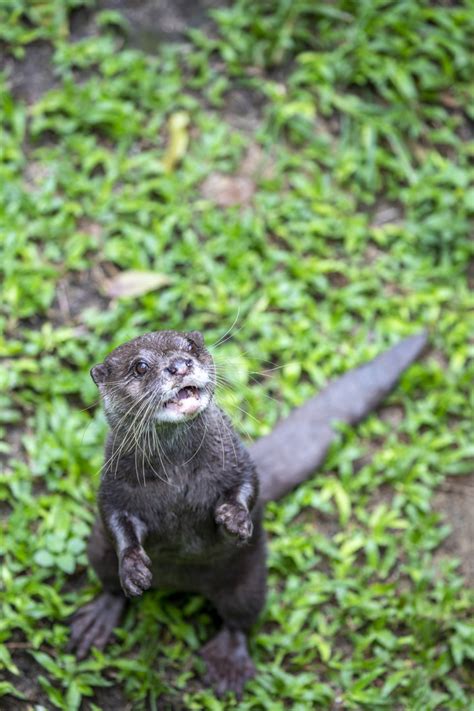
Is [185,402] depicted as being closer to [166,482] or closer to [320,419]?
[166,482]

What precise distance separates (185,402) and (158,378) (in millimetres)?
137

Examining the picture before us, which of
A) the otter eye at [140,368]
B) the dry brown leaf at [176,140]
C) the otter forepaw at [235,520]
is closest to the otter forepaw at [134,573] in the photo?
the otter forepaw at [235,520]

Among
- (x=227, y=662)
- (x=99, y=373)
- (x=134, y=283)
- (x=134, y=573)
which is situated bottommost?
(x=227, y=662)

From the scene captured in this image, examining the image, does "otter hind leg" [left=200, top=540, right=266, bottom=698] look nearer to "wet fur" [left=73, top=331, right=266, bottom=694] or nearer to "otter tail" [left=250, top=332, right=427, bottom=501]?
"wet fur" [left=73, top=331, right=266, bottom=694]

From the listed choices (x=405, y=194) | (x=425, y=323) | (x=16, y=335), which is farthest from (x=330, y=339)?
(x=16, y=335)

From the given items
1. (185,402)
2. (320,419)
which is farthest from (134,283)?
(185,402)

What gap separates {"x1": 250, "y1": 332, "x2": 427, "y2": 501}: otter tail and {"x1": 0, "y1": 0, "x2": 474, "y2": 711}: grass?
6.9 inches

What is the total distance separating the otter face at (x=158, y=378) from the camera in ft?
11.5

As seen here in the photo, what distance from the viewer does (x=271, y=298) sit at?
5.62 meters

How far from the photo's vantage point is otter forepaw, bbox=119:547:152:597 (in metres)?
3.56

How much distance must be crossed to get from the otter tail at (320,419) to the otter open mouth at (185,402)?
118 cm

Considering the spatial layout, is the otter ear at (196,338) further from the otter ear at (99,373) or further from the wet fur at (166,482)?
the otter ear at (99,373)

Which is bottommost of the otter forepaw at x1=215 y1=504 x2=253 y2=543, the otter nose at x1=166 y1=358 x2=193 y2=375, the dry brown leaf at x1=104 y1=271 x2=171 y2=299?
the dry brown leaf at x1=104 y1=271 x2=171 y2=299

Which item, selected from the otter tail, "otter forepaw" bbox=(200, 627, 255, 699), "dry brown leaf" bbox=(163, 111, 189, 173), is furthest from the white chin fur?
"dry brown leaf" bbox=(163, 111, 189, 173)
